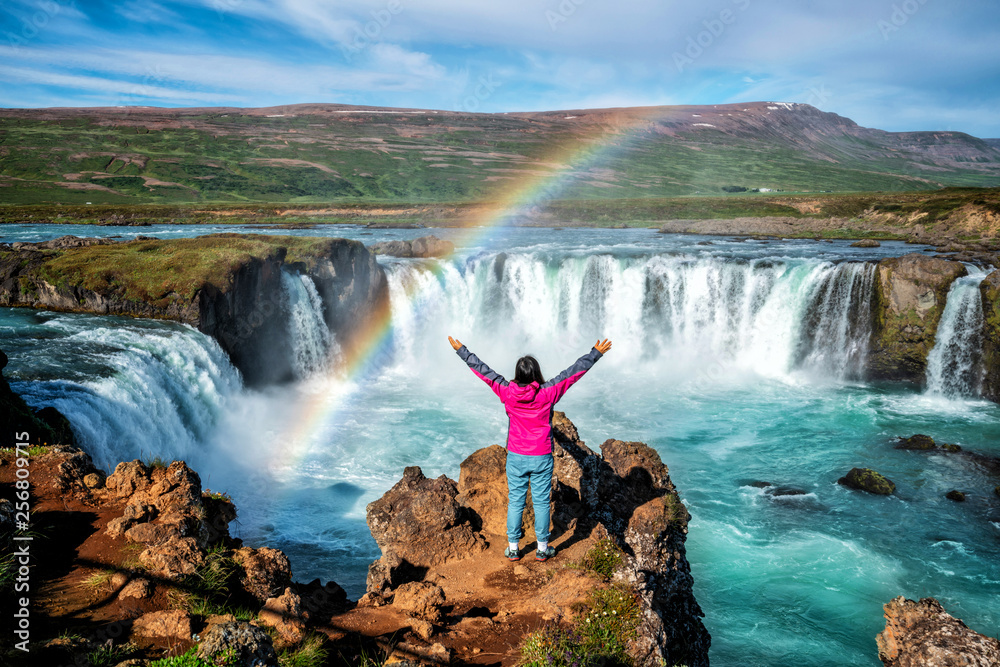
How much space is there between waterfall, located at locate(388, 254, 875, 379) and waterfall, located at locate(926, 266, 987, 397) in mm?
2730

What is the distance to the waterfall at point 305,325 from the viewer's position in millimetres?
24359

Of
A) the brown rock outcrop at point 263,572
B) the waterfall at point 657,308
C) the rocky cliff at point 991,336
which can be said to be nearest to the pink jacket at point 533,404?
the brown rock outcrop at point 263,572

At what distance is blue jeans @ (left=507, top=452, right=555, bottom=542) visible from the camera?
657 centimetres

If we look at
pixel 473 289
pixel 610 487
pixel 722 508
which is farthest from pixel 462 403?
pixel 610 487

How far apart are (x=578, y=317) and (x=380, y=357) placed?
34.9 ft

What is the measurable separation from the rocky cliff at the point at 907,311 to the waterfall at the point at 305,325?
25.0 meters

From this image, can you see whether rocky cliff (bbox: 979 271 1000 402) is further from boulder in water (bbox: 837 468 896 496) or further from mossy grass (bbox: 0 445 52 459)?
mossy grass (bbox: 0 445 52 459)

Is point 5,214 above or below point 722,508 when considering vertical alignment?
above

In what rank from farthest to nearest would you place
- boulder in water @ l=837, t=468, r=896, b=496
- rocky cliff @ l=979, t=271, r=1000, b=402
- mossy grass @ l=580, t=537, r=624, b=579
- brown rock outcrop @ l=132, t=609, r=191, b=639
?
rocky cliff @ l=979, t=271, r=1000, b=402, boulder in water @ l=837, t=468, r=896, b=496, mossy grass @ l=580, t=537, r=624, b=579, brown rock outcrop @ l=132, t=609, r=191, b=639

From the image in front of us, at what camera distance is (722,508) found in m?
15.1

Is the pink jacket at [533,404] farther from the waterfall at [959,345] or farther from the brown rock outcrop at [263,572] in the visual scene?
the waterfall at [959,345]

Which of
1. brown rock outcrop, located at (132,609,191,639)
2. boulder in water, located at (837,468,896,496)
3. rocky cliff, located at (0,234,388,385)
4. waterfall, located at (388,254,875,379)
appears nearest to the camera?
brown rock outcrop, located at (132,609,191,639)

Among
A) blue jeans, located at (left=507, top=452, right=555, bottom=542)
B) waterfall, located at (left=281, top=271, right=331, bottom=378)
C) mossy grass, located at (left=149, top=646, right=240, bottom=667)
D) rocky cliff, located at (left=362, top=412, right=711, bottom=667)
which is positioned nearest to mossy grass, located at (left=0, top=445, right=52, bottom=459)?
rocky cliff, located at (left=362, top=412, right=711, bottom=667)

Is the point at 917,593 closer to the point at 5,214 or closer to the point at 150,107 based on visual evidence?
the point at 5,214
